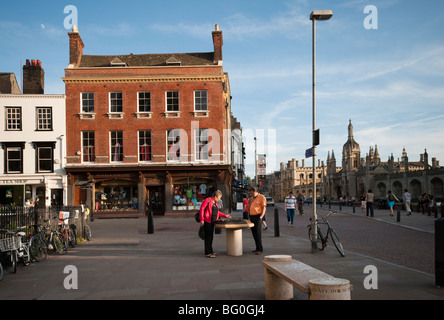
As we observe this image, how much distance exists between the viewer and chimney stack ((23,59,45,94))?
113 ft

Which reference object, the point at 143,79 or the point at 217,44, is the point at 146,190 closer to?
the point at 143,79

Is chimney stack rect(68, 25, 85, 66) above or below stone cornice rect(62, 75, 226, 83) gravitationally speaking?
above

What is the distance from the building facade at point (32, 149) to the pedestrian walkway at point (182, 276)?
1981 centimetres

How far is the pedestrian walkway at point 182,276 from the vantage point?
7305 mm

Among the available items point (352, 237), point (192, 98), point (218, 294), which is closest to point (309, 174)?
point (192, 98)

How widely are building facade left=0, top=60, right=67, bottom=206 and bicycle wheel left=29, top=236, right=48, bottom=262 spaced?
20.7 m

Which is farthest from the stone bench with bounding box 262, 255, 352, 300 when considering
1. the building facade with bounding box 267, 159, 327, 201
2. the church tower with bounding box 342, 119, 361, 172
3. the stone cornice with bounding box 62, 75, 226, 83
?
the building facade with bounding box 267, 159, 327, 201

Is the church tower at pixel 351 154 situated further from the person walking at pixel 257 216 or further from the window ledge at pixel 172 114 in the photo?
the person walking at pixel 257 216

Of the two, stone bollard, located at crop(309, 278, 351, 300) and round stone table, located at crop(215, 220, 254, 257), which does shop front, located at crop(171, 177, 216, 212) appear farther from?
stone bollard, located at crop(309, 278, 351, 300)

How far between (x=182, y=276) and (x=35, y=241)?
5.39m

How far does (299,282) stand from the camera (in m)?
5.63

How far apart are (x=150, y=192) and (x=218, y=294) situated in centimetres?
2602

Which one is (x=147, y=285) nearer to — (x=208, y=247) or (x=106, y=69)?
(x=208, y=247)

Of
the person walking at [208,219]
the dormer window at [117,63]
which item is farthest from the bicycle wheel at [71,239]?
the dormer window at [117,63]
